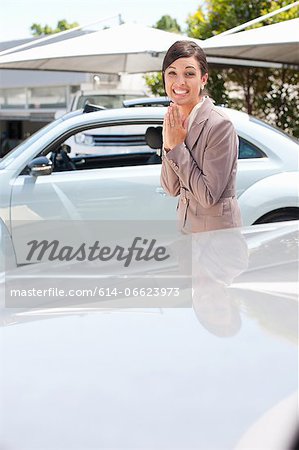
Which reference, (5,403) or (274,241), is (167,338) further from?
(274,241)

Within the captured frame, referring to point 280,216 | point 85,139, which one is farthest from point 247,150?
Answer: point 85,139

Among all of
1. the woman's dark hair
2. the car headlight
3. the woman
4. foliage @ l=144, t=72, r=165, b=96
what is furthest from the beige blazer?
foliage @ l=144, t=72, r=165, b=96

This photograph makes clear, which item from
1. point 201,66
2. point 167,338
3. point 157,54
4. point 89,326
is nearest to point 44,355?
point 89,326

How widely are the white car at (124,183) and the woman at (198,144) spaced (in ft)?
6.74

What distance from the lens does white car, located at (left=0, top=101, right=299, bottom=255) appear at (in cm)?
444

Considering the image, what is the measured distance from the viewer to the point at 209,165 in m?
2.25

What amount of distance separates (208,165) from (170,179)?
0.27 meters

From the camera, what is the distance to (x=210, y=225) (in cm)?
237

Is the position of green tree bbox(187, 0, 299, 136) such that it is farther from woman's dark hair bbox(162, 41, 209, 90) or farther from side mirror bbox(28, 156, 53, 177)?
woman's dark hair bbox(162, 41, 209, 90)

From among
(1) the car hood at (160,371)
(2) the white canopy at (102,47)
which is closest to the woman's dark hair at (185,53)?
(1) the car hood at (160,371)

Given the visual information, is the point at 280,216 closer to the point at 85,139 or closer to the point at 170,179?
the point at 170,179

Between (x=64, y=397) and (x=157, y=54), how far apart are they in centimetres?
658

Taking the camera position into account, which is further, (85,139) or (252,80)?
(252,80)

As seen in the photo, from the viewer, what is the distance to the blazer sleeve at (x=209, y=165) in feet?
7.34
